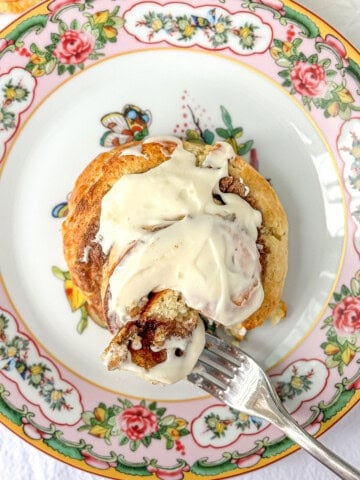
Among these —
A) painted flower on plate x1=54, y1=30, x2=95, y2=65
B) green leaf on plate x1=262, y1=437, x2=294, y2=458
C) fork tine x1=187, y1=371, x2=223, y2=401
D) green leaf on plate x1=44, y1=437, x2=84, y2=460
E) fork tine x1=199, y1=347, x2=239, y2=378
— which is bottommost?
green leaf on plate x1=44, y1=437, x2=84, y2=460

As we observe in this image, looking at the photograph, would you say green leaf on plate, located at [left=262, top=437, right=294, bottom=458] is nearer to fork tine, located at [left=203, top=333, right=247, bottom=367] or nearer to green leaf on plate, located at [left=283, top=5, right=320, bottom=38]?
fork tine, located at [left=203, top=333, right=247, bottom=367]

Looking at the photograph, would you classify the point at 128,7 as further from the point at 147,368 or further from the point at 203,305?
the point at 147,368

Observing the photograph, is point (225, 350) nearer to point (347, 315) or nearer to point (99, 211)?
point (347, 315)

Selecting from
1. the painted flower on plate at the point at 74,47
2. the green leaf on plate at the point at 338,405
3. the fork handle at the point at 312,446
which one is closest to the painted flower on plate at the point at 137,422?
the fork handle at the point at 312,446

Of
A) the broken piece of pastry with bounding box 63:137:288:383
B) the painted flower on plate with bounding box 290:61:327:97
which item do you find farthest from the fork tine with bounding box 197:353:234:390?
the painted flower on plate with bounding box 290:61:327:97

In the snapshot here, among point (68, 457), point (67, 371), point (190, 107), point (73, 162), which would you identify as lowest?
point (68, 457)

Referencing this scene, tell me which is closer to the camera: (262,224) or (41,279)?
(262,224)

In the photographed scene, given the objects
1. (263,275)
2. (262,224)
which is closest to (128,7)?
(262,224)
